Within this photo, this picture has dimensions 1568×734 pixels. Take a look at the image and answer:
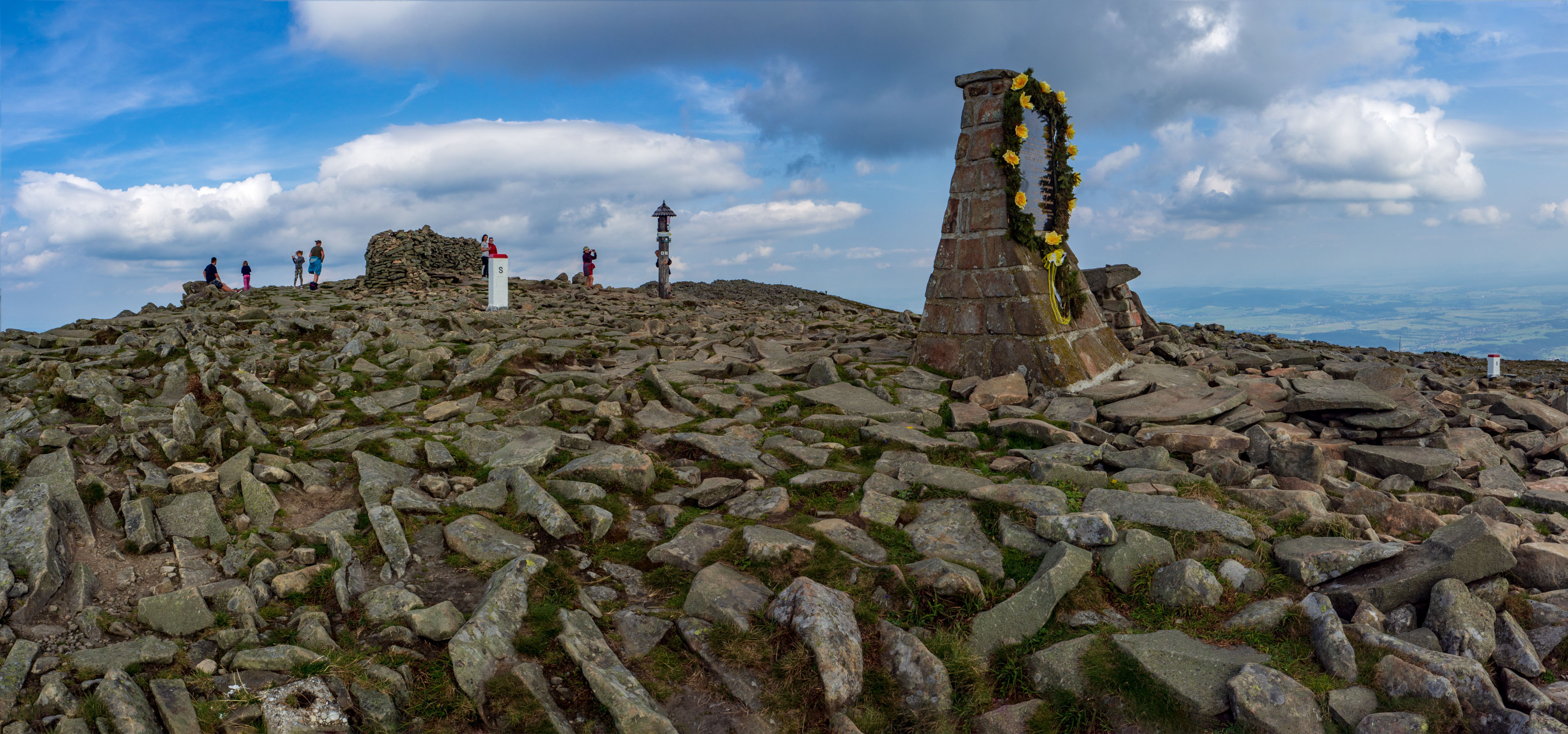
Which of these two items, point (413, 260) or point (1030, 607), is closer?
point (1030, 607)

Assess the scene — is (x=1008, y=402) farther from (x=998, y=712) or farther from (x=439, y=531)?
(x=439, y=531)

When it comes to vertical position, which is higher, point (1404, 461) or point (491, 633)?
point (1404, 461)

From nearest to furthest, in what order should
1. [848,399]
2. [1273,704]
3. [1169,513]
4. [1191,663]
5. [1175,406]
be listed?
[1273,704]
[1191,663]
[1169,513]
[1175,406]
[848,399]

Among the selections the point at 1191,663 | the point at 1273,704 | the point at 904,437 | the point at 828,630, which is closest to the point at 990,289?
the point at 904,437

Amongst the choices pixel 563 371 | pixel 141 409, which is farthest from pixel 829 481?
pixel 141 409

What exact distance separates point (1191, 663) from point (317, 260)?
104ft

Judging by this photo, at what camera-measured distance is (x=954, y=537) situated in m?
6.10

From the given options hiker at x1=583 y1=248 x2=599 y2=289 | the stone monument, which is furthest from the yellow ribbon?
hiker at x1=583 y1=248 x2=599 y2=289

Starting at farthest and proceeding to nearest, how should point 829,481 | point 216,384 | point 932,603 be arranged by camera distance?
point 216,384
point 829,481
point 932,603

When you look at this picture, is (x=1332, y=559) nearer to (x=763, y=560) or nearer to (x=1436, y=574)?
(x=1436, y=574)

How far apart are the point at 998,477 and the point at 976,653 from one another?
2692 mm

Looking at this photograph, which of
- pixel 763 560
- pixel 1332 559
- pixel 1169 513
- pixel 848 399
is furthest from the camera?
pixel 848 399

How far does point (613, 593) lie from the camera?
5.40 metres

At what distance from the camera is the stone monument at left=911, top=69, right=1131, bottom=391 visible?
1120cm
